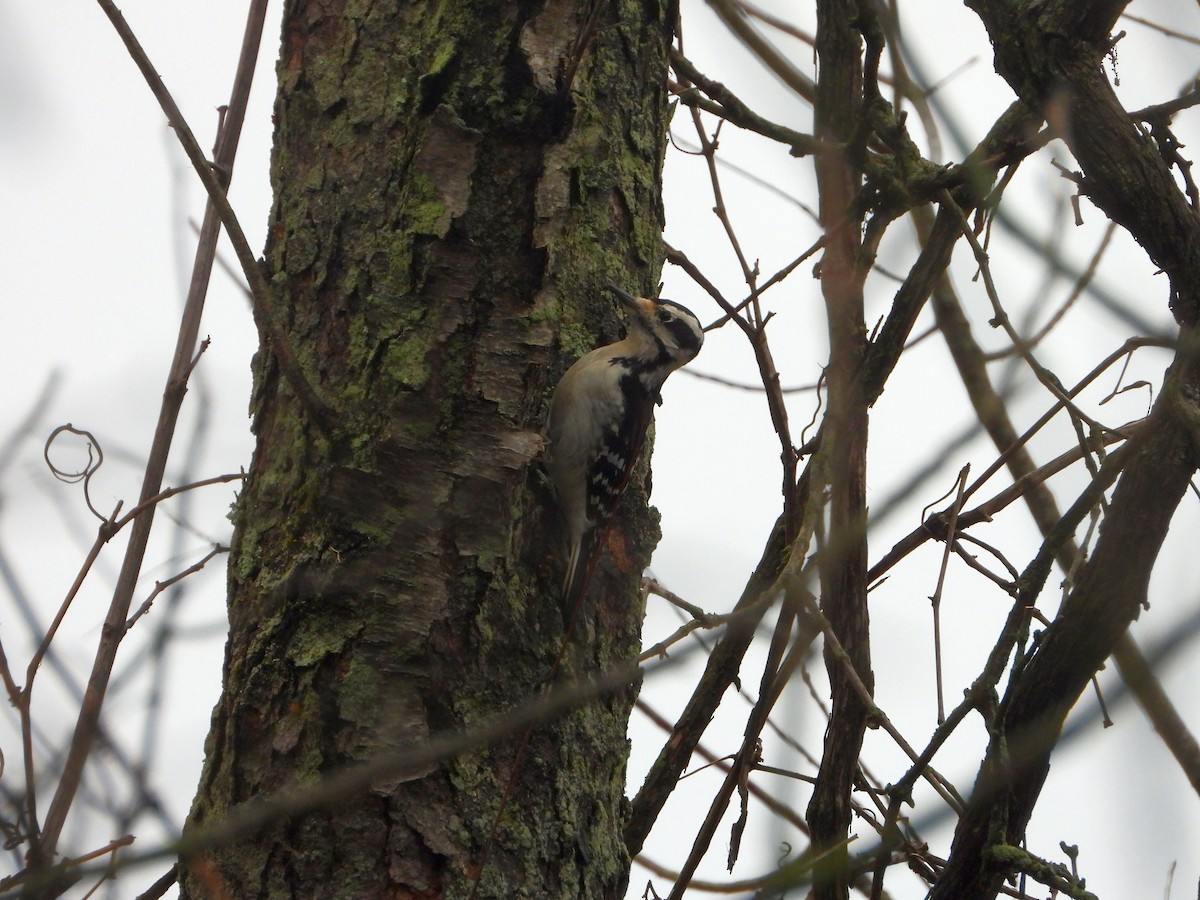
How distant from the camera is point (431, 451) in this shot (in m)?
2.73

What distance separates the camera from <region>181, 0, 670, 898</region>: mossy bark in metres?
2.49

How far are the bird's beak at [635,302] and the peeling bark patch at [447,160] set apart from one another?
0.48 m

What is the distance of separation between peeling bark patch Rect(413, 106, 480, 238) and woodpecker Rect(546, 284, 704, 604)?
1.60 ft

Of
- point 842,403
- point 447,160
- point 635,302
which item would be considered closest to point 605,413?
point 635,302

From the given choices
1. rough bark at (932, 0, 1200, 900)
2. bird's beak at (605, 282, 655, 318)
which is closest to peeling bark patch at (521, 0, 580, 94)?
bird's beak at (605, 282, 655, 318)

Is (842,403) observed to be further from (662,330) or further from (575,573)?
(662,330)

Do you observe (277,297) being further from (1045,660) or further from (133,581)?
(1045,660)

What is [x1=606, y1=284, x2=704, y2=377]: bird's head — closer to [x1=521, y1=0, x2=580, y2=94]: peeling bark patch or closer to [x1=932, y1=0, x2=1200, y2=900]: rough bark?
[x1=521, y1=0, x2=580, y2=94]: peeling bark patch

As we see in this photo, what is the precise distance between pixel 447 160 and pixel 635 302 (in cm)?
75

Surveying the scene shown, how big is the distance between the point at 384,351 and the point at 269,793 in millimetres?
1013

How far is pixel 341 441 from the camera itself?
2.69m

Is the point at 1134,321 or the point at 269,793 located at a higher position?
the point at 1134,321

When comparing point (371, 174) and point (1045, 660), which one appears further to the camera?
point (371, 174)

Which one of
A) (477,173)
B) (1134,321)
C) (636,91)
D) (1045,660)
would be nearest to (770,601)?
(1134,321)
